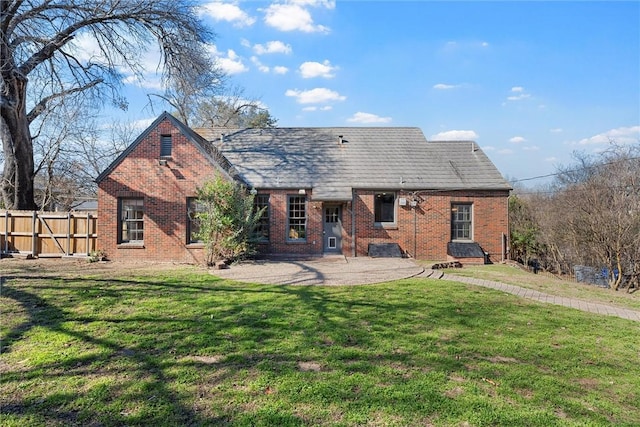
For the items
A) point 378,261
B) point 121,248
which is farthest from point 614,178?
point 121,248

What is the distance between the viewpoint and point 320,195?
15.2m

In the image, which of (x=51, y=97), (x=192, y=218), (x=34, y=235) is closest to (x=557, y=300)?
(x=192, y=218)

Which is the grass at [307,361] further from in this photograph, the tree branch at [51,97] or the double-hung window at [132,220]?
the tree branch at [51,97]

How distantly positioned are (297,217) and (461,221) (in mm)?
7405

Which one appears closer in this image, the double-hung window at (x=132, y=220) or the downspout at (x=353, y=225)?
the double-hung window at (x=132, y=220)

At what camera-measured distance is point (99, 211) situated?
14.0 meters

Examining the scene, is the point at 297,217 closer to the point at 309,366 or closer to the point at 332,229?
the point at 332,229

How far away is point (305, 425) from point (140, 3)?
1807 cm

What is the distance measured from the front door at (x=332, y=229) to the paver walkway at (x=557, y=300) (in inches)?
223

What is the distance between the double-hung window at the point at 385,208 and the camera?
15.9 m

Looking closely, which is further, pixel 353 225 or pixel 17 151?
pixel 17 151

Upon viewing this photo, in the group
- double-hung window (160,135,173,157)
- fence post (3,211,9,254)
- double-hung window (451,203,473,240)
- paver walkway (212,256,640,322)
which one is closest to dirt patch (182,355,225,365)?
paver walkway (212,256,640,322)

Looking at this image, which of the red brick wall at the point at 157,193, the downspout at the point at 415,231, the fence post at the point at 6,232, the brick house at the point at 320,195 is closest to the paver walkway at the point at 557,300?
the downspout at the point at 415,231

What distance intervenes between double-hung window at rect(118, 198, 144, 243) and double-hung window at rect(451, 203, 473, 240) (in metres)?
13.4
